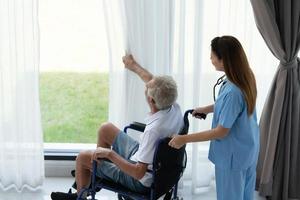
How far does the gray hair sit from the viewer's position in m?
2.36

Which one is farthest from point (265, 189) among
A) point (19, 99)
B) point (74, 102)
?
point (74, 102)

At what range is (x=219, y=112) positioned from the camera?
2.29 meters

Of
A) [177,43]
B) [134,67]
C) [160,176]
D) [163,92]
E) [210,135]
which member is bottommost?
[160,176]

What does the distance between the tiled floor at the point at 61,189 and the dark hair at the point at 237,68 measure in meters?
1.15

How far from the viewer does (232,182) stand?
235 centimetres

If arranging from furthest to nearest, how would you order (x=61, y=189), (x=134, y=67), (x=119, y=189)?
(x=61, y=189), (x=134, y=67), (x=119, y=189)

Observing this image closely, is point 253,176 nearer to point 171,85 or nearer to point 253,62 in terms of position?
point 171,85

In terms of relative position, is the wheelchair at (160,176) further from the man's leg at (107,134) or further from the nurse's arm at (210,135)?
the man's leg at (107,134)

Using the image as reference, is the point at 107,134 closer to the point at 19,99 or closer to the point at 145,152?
the point at 145,152

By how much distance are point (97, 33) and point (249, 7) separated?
132cm

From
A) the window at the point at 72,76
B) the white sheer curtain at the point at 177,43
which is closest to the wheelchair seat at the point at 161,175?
the white sheer curtain at the point at 177,43

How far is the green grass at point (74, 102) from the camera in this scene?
3.91 meters

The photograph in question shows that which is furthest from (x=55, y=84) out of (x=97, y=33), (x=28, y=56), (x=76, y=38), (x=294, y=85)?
(x=294, y=85)

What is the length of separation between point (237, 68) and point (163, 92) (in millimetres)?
427
